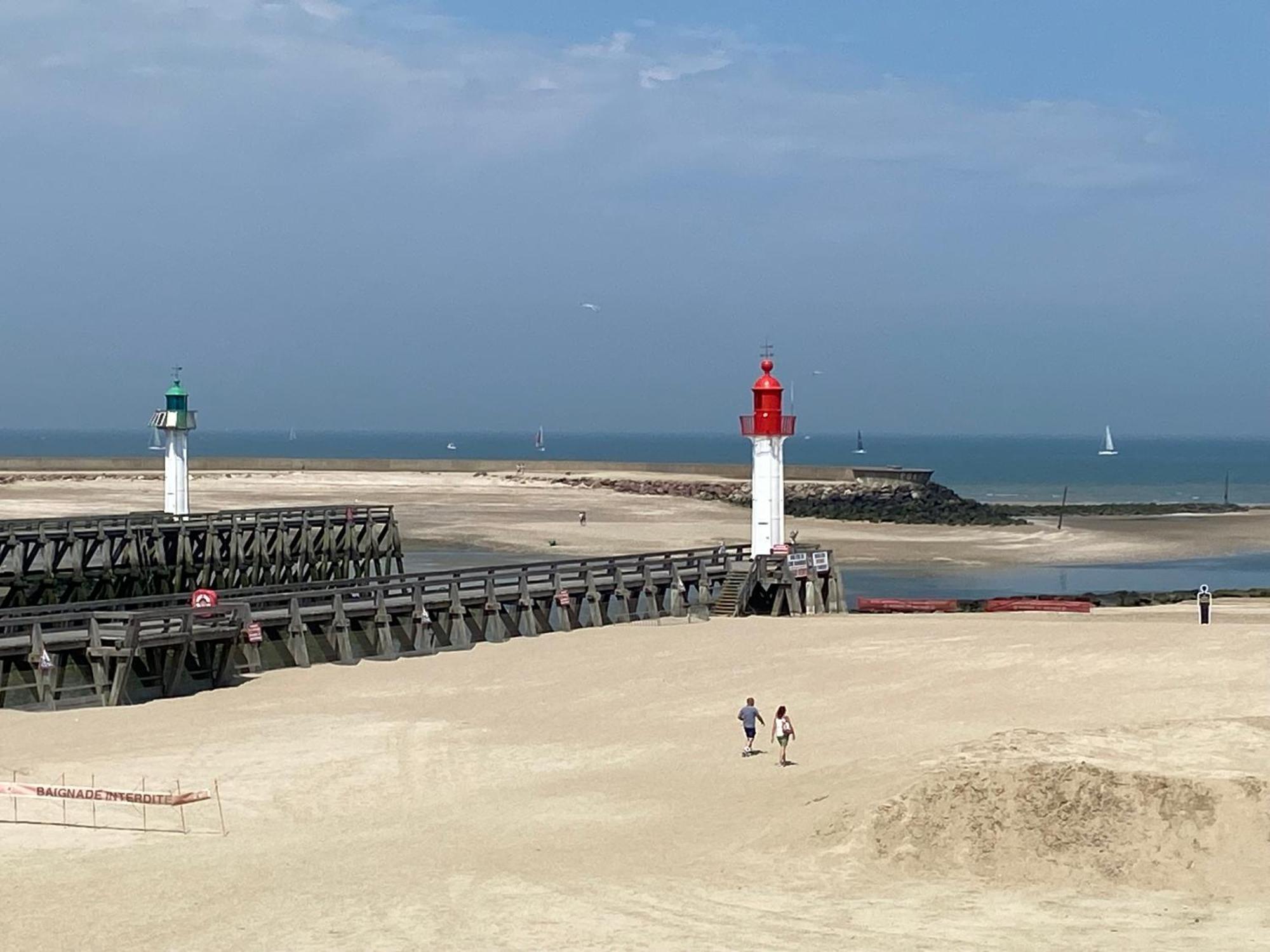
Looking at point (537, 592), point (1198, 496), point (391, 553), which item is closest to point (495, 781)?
point (537, 592)

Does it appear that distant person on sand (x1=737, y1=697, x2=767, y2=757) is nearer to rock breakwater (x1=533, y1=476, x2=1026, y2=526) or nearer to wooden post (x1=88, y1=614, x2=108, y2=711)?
wooden post (x1=88, y1=614, x2=108, y2=711)

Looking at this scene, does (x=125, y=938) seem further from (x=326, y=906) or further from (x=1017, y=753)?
(x=1017, y=753)

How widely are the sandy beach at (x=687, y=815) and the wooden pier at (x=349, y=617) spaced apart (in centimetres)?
104

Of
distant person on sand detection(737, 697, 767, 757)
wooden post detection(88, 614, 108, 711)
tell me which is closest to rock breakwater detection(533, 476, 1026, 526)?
wooden post detection(88, 614, 108, 711)

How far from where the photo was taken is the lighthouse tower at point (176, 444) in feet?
142

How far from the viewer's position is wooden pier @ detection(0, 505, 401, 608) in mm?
37344

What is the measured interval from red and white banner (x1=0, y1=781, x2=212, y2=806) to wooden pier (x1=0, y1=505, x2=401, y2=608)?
1946cm

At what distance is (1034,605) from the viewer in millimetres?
35562

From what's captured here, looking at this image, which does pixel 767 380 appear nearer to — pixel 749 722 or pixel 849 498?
pixel 749 722

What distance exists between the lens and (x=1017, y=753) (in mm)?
15188

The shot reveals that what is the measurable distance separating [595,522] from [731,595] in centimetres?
3405

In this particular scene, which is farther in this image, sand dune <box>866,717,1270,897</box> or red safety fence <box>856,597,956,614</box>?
red safety fence <box>856,597,956,614</box>

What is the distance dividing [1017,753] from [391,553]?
31.0 m

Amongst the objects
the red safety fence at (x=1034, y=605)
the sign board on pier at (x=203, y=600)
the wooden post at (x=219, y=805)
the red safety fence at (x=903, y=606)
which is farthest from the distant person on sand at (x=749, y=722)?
the red safety fence at (x=1034, y=605)
